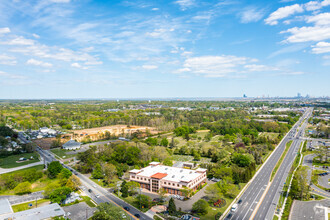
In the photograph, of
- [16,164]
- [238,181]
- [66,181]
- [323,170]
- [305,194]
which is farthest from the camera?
[16,164]

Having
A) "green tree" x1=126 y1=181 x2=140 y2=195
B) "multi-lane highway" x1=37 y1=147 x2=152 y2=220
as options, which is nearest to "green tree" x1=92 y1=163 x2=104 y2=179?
"multi-lane highway" x1=37 y1=147 x2=152 y2=220

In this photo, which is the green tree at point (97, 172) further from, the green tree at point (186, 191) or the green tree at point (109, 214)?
the green tree at point (186, 191)

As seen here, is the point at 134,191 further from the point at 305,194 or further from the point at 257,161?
the point at 257,161

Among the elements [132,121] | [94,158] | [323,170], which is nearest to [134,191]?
[94,158]

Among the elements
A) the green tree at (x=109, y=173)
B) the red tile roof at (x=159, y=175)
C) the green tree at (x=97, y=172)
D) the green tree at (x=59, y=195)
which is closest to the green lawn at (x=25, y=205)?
the green tree at (x=59, y=195)

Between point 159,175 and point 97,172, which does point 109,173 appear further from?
point 159,175

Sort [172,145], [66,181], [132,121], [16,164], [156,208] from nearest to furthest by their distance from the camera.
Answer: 1. [156,208]
2. [66,181]
3. [16,164]
4. [172,145]
5. [132,121]

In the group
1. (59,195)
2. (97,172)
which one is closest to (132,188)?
(97,172)
